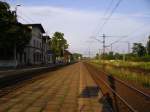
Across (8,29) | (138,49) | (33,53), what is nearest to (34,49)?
(33,53)

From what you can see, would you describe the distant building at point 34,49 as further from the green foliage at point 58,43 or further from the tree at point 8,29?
the green foliage at point 58,43

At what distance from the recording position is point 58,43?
12131 cm

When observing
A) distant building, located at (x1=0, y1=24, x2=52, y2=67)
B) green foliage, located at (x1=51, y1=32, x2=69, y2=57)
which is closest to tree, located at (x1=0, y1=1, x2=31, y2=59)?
distant building, located at (x1=0, y1=24, x2=52, y2=67)

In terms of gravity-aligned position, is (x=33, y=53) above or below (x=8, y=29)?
below

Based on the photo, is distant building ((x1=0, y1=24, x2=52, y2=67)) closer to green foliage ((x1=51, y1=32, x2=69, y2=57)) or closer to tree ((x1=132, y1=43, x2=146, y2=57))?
green foliage ((x1=51, y1=32, x2=69, y2=57))

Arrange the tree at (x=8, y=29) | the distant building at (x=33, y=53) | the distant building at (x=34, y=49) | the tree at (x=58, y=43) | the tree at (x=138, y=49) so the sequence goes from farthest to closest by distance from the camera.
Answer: the tree at (x=138, y=49), the tree at (x=58, y=43), the distant building at (x=34, y=49), the distant building at (x=33, y=53), the tree at (x=8, y=29)

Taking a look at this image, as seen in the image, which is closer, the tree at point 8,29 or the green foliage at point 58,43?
the tree at point 8,29

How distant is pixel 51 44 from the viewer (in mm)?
122375

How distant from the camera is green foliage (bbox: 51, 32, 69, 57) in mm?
120812

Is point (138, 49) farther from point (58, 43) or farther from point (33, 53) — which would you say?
point (33, 53)

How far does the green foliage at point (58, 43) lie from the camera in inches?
4756

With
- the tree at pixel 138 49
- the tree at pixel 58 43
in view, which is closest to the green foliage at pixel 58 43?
the tree at pixel 58 43

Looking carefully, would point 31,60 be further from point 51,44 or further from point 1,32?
point 51,44

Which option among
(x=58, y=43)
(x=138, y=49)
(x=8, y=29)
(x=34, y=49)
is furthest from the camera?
(x=138, y=49)
